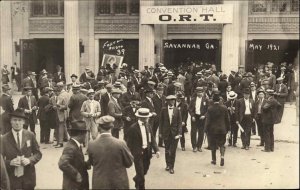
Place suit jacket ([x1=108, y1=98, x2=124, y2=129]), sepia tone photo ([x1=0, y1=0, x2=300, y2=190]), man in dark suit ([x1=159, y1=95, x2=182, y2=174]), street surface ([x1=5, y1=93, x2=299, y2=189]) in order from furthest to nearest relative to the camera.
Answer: suit jacket ([x1=108, y1=98, x2=124, y2=129]) → man in dark suit ([x1=159, y1=95, x2=182, y2=174]) → street surface ([x1=5, y1=93, x2=299, y2=189]) → sepia tone photo ([x1=0, y1=0, x2=300, y2=190])

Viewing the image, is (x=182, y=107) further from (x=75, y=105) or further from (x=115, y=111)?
(x=75, y=105)

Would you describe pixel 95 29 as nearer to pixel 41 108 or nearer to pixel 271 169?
pixel 41 108

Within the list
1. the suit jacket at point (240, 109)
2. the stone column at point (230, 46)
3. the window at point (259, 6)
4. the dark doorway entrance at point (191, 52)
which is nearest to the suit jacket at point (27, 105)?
the suit jacket at point (240, 109)

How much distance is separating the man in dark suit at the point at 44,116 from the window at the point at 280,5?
51.3 ft

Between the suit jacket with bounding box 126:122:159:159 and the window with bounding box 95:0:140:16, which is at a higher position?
the window with bounding box 95:0:140:16

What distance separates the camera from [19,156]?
6.88 metres

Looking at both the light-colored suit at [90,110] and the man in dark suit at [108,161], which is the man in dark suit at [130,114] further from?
the man in dark suit at [108,161]

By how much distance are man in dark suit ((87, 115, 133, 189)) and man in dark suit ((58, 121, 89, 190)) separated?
0.54ft

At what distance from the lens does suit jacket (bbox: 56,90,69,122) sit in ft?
43.4

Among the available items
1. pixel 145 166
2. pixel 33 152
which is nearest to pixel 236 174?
pixel 145 166

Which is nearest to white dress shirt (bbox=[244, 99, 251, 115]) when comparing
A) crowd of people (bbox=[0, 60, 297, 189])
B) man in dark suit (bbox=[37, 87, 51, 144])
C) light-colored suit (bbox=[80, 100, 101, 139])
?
crowd of people (bbox=[0, 60, 297, 189])

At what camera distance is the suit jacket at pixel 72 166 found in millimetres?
A: 6434

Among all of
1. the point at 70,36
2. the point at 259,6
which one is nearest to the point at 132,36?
the point at 70,36

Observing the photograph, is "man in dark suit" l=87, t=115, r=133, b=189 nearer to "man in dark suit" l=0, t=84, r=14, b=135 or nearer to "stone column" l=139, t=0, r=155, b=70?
"man in dark suit" l=0, t=84, r=14, b=135
